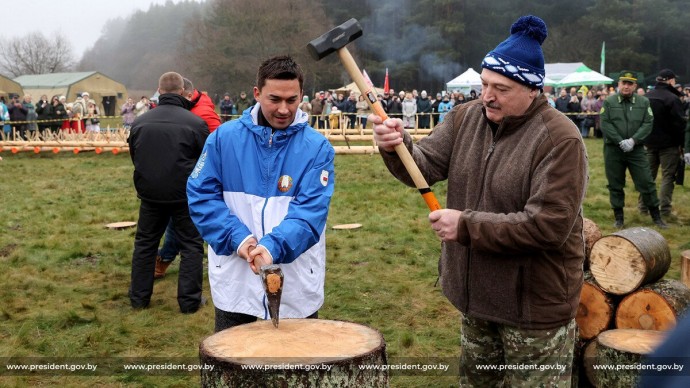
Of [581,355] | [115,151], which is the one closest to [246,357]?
[581,355]

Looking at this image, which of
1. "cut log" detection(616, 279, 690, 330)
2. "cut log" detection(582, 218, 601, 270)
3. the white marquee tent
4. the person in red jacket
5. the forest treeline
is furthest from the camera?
the forest treeline

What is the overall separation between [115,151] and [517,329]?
1806cm

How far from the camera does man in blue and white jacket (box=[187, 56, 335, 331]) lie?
3.56 m

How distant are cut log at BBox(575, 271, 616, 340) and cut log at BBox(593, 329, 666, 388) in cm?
45

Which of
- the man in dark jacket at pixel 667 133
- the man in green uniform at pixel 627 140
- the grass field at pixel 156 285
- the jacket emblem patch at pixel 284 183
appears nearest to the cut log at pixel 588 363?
the grass field at pixel 156 285

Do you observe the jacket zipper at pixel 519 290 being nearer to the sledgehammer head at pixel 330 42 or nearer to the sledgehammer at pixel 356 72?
the sledgehammer at pixel 356 72

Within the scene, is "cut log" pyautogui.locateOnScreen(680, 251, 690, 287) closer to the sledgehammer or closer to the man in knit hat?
the man in knit hat

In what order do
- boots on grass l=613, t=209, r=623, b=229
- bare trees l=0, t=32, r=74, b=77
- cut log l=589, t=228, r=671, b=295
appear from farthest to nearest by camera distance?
bare trees l=0, t=32, r=74, b=77 → boots on grass l=613, t=209, r=623, b=229 → cut log l=589, t=228, r=671, b=295

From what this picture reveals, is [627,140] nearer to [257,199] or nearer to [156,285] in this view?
[156,285]

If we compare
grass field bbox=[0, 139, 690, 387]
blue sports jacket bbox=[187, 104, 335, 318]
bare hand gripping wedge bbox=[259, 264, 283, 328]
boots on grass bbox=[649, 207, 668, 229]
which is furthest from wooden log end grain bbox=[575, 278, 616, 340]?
boots on grass bbox=[649, 207, 668, 229]

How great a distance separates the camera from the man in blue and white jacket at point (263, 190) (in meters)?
3.56

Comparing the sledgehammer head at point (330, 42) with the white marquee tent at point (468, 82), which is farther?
the white marquee tent at point (468, 82)

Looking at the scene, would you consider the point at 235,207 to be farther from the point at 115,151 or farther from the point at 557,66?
the point at 557,66

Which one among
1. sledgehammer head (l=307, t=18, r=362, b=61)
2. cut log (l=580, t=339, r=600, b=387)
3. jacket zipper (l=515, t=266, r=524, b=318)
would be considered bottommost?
cut log (l=580, t=339, r=600, b=387)
